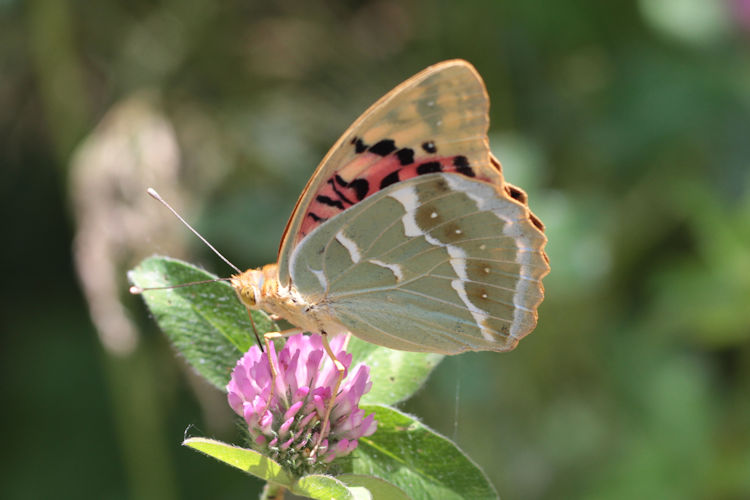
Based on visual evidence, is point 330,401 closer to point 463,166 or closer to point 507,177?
point 463,166

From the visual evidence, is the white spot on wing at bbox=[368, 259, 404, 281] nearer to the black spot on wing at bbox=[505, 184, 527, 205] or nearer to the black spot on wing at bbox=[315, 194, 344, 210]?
the black spot on wing at bbox=[315, 194, 344, 210]

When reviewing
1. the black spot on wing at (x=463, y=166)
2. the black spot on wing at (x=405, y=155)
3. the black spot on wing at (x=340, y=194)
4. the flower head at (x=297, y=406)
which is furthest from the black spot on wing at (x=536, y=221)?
the flower head at (x=297, y=406)

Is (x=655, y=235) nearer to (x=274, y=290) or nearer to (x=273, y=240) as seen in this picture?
(x=273, y=240)

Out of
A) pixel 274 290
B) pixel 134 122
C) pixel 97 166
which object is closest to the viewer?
pixel 274 290

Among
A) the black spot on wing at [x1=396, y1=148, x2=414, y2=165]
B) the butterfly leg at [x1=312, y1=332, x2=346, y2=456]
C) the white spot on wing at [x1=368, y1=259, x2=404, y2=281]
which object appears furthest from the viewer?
the white spot on wing at [x1=368, y1=259, x2=404, y2=281]

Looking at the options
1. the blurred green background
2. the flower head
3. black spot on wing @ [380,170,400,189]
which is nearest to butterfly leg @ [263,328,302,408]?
the flower head

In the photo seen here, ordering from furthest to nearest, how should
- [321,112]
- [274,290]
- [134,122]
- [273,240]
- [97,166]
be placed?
1. [321,112]
2. [273,240]
3. [134,122]
4. [97,166]
5. [274,290]

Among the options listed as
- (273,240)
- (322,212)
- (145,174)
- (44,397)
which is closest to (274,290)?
(322,212)
